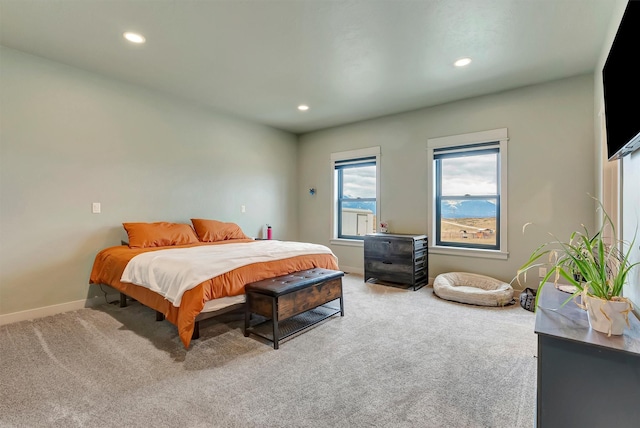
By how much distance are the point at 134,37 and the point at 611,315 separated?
3.81 meters

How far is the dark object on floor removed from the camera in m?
3.26

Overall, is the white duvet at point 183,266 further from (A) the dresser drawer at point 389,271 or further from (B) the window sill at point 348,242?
(B) the window sill at point 348,242

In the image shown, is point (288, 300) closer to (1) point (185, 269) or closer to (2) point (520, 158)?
(1) point (185, 269)

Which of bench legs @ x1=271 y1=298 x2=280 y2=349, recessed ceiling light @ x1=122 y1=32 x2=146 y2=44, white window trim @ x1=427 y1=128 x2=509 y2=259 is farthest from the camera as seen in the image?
white window trim @ x1=427 y1=128 x2=509 y2=259

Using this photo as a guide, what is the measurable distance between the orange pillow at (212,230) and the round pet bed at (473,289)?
2914 millimetres

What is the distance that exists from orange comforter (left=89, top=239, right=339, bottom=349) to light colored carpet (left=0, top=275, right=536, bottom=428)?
0.88ft

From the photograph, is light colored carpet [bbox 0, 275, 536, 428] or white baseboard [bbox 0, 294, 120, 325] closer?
light colored carpet [bbox 0, 275, 536, 428]

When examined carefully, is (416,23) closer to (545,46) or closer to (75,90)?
(545,46)

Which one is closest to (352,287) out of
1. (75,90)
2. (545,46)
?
(545,46)

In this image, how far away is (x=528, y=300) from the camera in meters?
3.32

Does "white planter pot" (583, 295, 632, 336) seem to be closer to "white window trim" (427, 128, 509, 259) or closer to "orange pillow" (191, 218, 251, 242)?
"white window trim" (427, 128, 509, 259)

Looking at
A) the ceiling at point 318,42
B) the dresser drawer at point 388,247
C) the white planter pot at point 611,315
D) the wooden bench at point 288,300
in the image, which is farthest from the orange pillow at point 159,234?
the white planter pot at point 611,315

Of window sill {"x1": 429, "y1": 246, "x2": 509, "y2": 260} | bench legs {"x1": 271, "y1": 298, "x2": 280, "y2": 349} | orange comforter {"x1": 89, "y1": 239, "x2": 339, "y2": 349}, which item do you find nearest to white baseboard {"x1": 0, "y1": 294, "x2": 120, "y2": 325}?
orange comforter {"x1": 89, "y1": 239, "x2": 339, "y2": 349}

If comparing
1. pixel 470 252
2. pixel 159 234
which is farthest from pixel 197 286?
pixel 470 252
